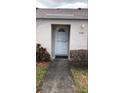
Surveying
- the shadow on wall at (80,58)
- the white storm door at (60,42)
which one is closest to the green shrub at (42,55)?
the white storm door at (60,42)

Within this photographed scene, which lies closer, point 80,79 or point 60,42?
point 80,79

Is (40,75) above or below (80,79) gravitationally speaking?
above

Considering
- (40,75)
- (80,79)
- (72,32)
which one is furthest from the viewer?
(72,32)

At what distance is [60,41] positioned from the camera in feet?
61.5

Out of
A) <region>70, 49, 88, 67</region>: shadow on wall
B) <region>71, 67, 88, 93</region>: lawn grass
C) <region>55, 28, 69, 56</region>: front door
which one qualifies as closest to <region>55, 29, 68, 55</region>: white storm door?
<region>55, 28, 69, 56</region>: front door

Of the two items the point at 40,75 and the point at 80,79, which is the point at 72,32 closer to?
the point at 40,75

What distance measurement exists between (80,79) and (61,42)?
734 cm

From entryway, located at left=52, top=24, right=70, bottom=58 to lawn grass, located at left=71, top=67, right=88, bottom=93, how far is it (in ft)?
14.3

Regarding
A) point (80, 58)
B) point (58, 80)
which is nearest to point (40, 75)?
point (58, 80)

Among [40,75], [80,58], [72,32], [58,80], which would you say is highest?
[72,32]
